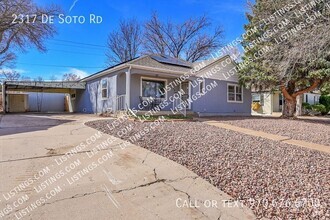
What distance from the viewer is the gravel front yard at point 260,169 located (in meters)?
2.87

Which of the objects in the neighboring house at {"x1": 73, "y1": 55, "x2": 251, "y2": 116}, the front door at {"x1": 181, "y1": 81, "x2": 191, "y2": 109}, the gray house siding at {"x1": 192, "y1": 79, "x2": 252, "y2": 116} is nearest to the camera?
the neighboring house at {"x1": 73, "y1": 55, "x2": 251, "y2": 116}

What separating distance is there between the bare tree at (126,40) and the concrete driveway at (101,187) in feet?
85.3

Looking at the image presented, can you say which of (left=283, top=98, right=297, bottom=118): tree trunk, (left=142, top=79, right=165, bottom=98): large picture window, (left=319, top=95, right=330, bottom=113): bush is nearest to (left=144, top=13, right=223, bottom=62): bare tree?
(left=319, top=95, right=330, bottom=113): bush

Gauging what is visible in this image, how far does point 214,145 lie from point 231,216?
2.83 metres

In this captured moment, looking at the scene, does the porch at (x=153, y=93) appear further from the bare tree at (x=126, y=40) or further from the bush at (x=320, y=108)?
the bare tree at (x=126, y=40)

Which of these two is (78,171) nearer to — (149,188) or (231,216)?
(149,188)

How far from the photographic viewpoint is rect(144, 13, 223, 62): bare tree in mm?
28800

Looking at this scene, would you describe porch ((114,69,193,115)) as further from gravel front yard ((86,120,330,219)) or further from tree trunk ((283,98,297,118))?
tree trunk ((283,98,297,118))

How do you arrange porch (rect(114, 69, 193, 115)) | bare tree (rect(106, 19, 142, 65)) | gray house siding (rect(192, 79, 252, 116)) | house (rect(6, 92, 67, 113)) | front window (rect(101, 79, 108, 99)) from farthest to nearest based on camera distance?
bare tree (rect(106, 19, 142, 65)), house (rect(6, 92, 67, 113)), gray house siding (rect(192, 79, 252, 116)), front window (rect(101, 79, 108, 99)), porch (rect(114, 69, 193, 115))

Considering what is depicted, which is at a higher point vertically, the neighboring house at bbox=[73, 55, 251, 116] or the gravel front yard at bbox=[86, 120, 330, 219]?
the neighboring house at bbox=[73, 55, 251, 116]

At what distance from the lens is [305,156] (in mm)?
4898

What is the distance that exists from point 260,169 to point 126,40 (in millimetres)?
28312

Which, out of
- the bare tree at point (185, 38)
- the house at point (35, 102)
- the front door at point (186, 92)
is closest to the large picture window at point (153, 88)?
the front door at point (186, 92)

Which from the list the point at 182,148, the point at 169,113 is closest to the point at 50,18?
the point at 169,113
